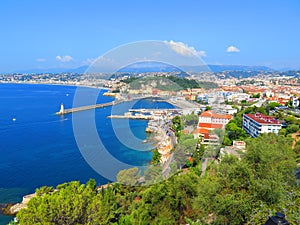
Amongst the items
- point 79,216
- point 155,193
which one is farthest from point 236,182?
point 79,216

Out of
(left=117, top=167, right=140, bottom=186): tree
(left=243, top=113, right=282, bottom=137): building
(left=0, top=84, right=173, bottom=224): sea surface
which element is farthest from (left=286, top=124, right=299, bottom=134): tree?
(left=117, top=167, right=140, bottom=186): tree

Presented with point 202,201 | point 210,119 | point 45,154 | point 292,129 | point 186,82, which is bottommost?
point 45,154

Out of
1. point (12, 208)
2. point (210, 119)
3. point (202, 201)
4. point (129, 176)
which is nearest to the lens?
point (202, 201)

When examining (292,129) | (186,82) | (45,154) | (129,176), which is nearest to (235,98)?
(292,129)

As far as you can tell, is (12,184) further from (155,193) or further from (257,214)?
(257,214)

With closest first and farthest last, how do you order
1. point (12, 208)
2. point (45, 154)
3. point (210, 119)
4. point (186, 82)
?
point (12, 208) → point (186, 82) → point (210, 119) → point (45, 154)

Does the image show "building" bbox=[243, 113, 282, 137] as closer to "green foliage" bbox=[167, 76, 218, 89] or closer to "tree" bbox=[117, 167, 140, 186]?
"green foliage" bbox=[167, 76, 218, 89]

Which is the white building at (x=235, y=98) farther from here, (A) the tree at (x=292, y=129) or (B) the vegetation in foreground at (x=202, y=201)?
(B) the vegetation in foreground at (x=202, y=201)

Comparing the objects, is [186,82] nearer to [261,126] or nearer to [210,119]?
[210,119]

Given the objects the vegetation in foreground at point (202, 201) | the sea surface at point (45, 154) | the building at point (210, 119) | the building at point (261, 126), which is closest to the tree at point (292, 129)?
the building at point (261, 126)
